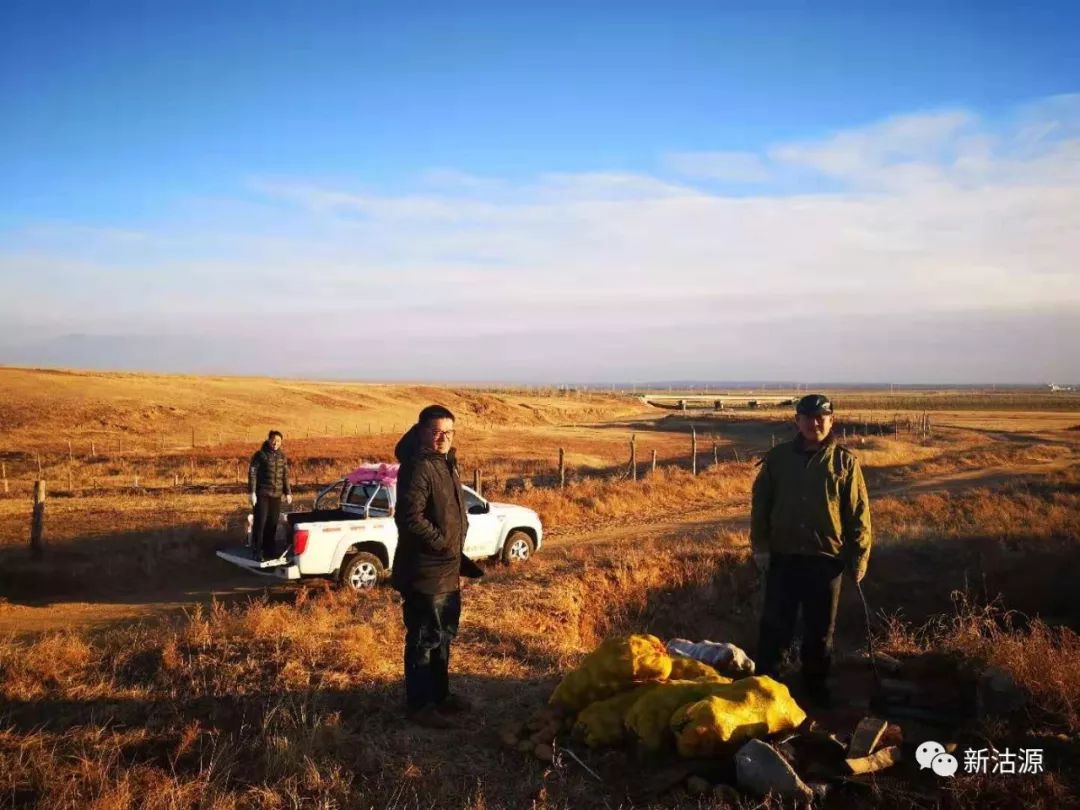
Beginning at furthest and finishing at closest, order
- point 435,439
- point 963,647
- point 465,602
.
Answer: point 465,602 < point 963,647 < point 435,439

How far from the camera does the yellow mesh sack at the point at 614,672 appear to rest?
5.57 metres

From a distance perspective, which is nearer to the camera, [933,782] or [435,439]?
[933,782]

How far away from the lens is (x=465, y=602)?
1021 cm

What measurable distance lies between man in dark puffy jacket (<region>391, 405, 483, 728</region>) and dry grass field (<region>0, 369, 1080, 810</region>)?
0.44m

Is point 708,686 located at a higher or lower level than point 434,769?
higher

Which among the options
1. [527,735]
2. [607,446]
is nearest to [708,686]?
[527,735]

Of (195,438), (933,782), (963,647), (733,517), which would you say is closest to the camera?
(933,782)

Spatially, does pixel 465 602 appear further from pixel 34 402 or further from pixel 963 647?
pixel 34 402

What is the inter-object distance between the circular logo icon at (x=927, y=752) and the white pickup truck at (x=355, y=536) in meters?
7.64

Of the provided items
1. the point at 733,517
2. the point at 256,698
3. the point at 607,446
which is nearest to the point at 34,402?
the point at 607,446

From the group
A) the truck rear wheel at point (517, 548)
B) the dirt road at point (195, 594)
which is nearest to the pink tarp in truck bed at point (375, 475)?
the dirt road at point (195, 594)

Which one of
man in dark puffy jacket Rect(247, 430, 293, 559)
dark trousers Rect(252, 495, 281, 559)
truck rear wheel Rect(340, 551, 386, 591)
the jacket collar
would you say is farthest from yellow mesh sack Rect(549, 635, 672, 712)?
man in dark puffy jacket Rect(247, 430, 293, 559)

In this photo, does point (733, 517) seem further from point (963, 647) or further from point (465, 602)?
point (963, 647)

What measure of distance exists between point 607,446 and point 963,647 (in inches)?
1350
